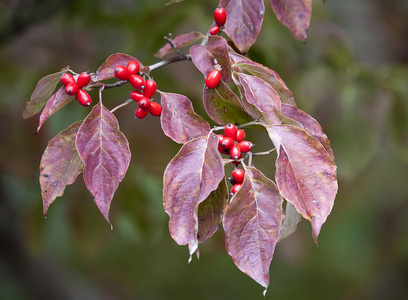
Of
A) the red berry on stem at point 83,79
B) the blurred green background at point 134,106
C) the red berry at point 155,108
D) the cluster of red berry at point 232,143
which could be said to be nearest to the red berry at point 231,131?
the cluster of red berry at point 232,143

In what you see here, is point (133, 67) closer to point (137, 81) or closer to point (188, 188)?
point (137, 81)

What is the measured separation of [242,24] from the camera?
85 cm

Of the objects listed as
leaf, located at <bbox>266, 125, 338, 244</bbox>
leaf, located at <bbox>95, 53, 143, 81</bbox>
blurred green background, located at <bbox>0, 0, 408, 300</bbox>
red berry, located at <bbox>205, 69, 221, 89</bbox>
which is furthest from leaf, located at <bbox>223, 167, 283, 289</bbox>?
blurred green background, located at <bbox>0, 0, 408, 300</bbox>

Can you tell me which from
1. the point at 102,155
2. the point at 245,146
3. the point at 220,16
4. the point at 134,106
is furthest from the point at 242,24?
the point at 134,106

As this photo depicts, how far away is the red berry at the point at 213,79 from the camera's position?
727 mm

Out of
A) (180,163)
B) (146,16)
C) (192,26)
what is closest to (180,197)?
(180,163)

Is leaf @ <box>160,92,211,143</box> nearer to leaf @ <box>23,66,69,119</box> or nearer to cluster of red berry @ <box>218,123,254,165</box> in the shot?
cluster of red berry @ <box>218,123,254,165</box>

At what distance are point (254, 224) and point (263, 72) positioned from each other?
24 centimetres

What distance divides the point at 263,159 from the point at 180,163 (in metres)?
1.31

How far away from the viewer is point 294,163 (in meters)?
0.66

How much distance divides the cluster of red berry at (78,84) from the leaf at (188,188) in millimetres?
187

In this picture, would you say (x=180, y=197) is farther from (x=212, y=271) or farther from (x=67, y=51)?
(x=212, y=271)

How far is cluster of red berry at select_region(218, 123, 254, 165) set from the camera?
0.70m

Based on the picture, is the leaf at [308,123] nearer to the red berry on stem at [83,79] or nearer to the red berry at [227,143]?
the red berry at [227,143]
